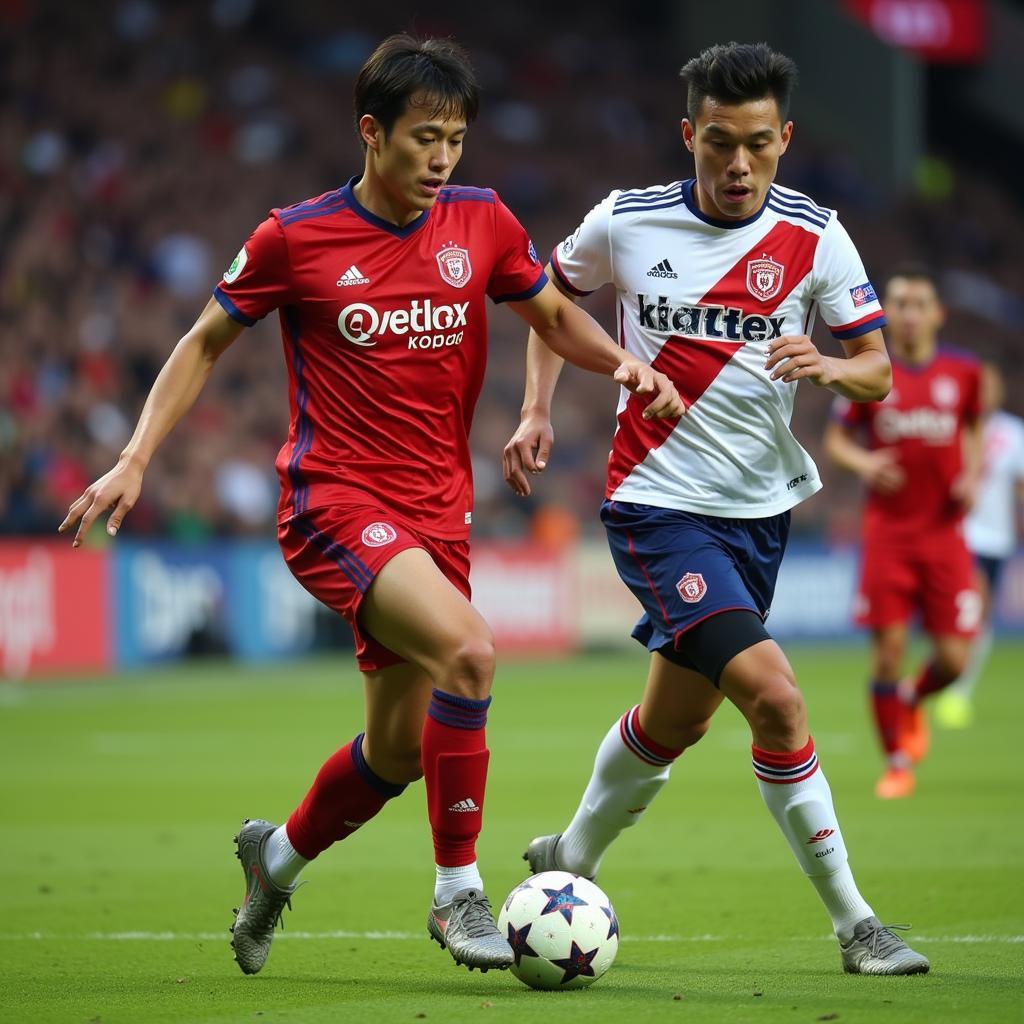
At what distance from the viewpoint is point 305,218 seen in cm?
573

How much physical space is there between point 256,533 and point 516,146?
11430 millimetres

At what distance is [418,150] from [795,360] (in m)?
1.26

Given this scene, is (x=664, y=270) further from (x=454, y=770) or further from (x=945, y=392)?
(x=945, y=392)

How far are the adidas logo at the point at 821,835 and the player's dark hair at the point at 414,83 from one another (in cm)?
234

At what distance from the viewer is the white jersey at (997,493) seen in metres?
15.1

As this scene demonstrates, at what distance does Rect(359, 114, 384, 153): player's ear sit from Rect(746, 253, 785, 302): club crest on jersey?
1.21 m

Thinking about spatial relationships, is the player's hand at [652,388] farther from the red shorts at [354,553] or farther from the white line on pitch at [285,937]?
the white line on pitch at [285,937]

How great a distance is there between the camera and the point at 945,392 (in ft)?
35.1

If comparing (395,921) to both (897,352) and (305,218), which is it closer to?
(305,218)

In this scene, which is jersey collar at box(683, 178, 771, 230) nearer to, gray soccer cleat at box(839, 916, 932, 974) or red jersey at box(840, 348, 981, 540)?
gray soccer cleat at box(839, 916, 932, 974)

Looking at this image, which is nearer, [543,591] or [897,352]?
[897,352]

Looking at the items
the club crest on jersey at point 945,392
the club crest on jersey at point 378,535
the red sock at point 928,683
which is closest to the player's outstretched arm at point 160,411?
the club crest on jersey at point 378,535

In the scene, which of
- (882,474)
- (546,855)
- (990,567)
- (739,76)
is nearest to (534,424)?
(739,76)

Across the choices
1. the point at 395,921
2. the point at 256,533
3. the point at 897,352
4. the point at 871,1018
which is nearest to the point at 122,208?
the point at 256,533
